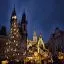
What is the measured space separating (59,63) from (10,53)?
32.8m

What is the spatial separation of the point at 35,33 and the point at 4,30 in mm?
17980

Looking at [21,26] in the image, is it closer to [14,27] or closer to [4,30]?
[4,30]

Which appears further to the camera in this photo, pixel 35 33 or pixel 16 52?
pixel 35 33

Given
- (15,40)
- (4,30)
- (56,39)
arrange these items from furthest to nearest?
(4,30), (56,39), (15,40)

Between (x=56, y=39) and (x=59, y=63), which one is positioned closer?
(x=59, y=63)

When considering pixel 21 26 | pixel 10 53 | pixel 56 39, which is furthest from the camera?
pixel 21 26

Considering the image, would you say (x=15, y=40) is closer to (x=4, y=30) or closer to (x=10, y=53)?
(x=10, y=53)

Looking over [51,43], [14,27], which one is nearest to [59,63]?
[14,27]

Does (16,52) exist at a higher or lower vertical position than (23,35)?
lower

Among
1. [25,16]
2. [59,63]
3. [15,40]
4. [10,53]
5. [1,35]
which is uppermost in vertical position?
[25,16]

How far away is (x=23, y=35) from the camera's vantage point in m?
104

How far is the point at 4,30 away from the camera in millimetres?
99750

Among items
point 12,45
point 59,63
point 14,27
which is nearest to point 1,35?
point 14,27

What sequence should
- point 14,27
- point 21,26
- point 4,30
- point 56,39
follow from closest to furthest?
point 14,27, point 56,39, point 4,30, point 21,26
